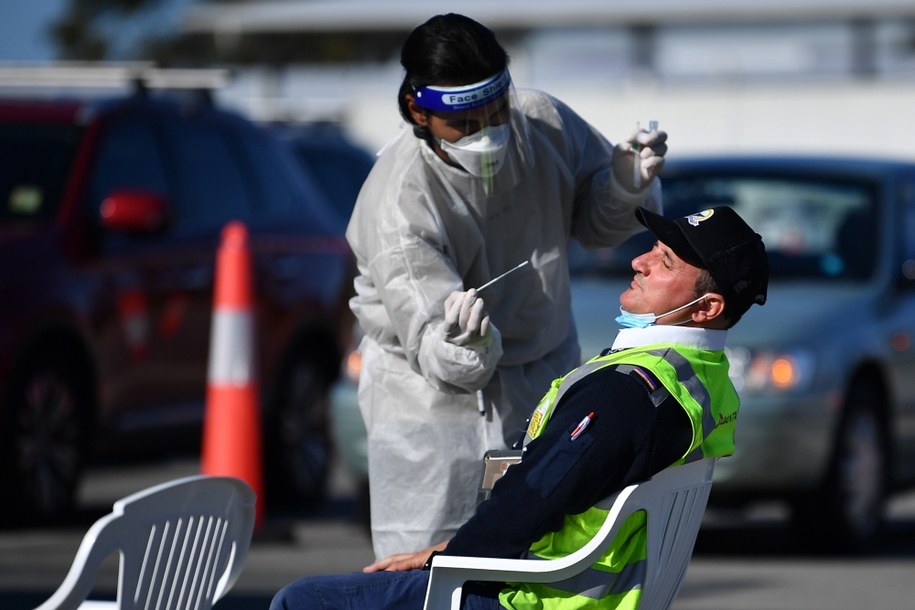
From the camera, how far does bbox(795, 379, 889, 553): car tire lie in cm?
760

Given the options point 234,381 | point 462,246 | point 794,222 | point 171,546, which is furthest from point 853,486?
point 171,546

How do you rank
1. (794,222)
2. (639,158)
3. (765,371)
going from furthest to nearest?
(794,222)
(765,371)
(639,158)

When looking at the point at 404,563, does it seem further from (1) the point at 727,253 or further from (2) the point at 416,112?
(2) the point at 416,112

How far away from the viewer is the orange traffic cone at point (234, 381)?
24.4 feet

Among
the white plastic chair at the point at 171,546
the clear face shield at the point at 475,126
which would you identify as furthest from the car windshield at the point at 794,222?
the white plastic chair at the point at 171,546

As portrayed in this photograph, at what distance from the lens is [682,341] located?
339 centimetres

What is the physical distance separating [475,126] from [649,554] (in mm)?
1036

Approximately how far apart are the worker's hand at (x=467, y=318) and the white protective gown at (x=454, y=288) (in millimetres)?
254

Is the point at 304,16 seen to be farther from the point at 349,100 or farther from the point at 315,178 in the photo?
the point at 315,178

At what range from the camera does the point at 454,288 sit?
377 cm

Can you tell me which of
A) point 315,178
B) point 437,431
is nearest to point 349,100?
point 315,178

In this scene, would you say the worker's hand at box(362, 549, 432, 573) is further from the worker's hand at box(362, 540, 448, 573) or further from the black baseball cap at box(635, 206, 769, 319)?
the black baseball cap at box(635, 206, 769, 319)

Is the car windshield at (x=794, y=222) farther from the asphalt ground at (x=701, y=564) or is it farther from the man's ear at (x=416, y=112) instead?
the man's ear at (x=416, y=112)

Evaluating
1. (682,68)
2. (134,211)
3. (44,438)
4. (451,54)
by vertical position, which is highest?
(451,54)
